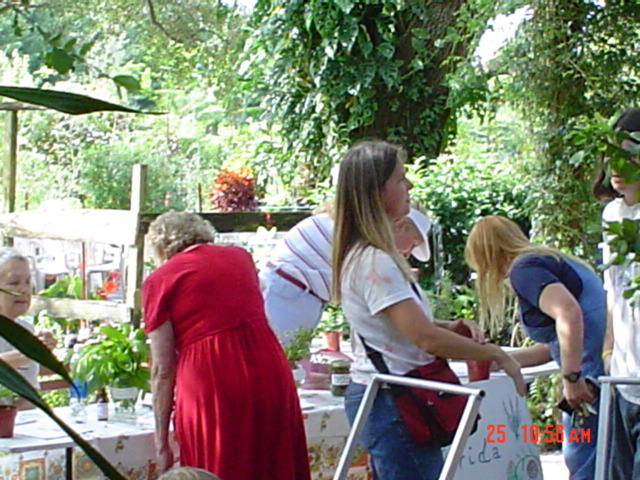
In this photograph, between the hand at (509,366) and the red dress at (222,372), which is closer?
the hand at (509,366)

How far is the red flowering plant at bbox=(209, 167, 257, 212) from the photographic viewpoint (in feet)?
26.7

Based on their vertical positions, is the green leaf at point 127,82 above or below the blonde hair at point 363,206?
above

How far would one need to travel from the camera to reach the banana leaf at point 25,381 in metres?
0.49

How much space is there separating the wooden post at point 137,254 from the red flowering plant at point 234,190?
8.77 ft

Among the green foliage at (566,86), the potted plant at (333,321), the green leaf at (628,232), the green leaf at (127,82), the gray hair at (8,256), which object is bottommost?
the potted plant at (333,321)

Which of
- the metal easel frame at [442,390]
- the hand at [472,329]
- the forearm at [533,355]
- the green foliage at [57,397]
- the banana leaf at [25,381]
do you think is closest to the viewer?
the banana leaf at [25,381]

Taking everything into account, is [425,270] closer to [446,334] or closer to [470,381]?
[470,381]

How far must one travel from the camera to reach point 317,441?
3344mm

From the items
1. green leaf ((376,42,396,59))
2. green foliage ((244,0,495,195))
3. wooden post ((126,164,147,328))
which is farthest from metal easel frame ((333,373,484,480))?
green leaf ((376,42,396,59))

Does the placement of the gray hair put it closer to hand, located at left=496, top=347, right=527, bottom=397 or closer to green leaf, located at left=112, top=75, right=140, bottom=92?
hand, located at left=496, top=347, right=527, bottom=397

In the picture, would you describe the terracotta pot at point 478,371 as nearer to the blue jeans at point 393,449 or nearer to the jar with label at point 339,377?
the jar with label at point 339,377

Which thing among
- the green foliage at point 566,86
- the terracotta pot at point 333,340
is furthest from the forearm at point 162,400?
the green foliage at point 566,86

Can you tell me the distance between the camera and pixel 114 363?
3.22 meters

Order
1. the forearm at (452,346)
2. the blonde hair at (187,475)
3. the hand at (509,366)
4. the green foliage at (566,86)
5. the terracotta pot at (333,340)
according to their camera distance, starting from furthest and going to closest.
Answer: the green foliage at (566,86) < the terracotta pot at (333,340) < the hand at (509,366) < the forearm at (452,346) < the blonde hair at (187,475)
